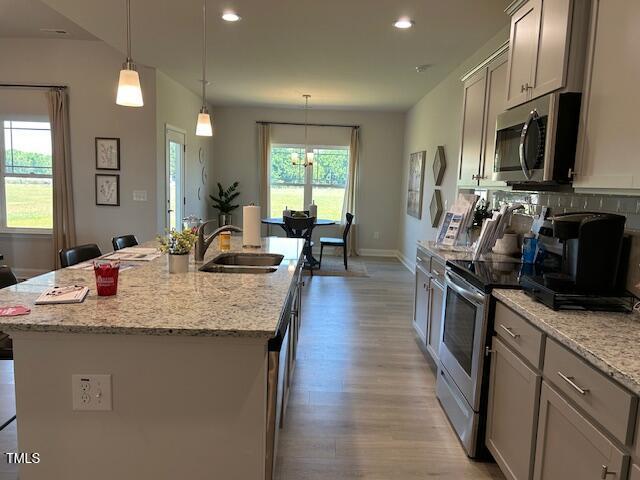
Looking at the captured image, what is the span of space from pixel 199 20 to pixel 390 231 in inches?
219

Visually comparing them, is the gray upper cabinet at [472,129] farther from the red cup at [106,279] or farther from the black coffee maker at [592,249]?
the red cup at [106,279]

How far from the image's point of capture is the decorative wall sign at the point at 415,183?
6.37m

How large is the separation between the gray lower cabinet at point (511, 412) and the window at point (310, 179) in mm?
6396

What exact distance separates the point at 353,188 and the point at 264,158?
5.74 feet

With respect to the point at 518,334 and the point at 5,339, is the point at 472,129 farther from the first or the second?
the point at 5,339

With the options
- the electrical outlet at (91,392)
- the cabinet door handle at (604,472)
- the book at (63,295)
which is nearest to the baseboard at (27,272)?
the book at (63,295)

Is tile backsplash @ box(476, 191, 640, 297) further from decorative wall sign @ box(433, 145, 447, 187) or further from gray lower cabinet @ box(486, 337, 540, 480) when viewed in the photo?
decorative wall sign @ box(433, 145, 447, 187)

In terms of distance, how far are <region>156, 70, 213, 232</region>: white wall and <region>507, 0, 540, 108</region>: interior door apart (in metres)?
4.16

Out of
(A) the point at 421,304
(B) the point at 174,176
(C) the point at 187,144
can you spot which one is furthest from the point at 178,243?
(C) the point at 187,144

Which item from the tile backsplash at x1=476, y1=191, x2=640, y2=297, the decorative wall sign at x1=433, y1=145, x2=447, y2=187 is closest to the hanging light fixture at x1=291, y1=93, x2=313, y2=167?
the decorative wall sign at x1=433, y1=145, x2=447, y2=187

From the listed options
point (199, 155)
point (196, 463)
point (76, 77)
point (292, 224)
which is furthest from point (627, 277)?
point (199, 155)

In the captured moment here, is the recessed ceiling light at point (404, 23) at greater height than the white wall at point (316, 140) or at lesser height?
greater

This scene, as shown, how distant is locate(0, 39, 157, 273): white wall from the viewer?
5.16m

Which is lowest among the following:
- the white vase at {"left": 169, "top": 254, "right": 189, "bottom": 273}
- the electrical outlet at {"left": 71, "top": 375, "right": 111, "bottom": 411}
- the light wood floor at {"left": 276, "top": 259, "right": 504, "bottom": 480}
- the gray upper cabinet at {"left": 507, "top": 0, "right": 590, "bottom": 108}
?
the light wood floor at {"left": 276, "top": 259, "right": 504, "bottom": 480}
